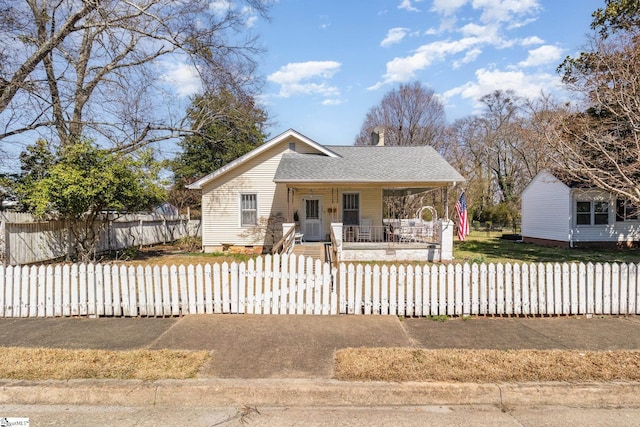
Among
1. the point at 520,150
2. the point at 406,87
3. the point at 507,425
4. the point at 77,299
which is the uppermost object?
the point at 406,87

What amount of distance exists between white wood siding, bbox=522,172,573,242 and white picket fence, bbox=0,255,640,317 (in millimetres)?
15129

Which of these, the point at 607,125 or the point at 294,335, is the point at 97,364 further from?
the point at 607,125

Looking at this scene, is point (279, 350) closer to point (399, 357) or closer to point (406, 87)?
point (399, 357)

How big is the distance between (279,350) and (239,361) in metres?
0.60

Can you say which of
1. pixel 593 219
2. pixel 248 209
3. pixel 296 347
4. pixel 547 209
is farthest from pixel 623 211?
pixel 296 347

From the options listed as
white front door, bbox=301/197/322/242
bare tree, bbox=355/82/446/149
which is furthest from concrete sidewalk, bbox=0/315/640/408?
bare tree, bbox=355/82/446/149

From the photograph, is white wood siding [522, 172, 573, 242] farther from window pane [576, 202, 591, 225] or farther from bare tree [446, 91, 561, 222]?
bare tree [446, 91, 561, 222]

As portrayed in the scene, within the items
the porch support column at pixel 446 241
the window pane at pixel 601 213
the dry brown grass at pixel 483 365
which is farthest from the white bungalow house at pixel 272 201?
the dry brown grass at pixel 483 365

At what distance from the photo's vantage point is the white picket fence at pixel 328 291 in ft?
21.3

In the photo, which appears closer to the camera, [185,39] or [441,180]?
[441,180]

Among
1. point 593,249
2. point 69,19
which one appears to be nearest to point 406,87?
point 593,249

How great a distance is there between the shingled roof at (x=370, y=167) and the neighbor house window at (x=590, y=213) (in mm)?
8759

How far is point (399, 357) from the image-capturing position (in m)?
4.50

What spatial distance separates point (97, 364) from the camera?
14.3ft
